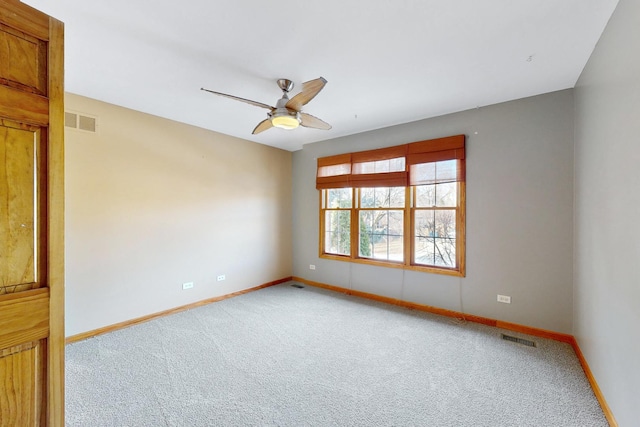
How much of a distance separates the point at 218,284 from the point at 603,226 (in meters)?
4.51

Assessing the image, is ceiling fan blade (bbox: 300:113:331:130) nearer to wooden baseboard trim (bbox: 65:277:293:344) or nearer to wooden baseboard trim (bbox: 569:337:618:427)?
wooden baseboard trim (bbox: 65:277:293:344)

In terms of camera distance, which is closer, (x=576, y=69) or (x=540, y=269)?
(x=576, y=69)

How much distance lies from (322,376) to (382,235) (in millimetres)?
2511

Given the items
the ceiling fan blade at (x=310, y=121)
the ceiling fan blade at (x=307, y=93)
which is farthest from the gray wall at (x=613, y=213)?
the ceiling fan blade at (x=310, y=121)

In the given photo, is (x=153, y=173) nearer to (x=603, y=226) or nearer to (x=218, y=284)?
(x=218, y=284)

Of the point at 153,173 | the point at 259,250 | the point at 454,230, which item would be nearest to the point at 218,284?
the point at 259,250

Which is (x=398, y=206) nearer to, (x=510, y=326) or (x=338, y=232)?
(x=338, y=232)

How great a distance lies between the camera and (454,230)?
368 centimetres

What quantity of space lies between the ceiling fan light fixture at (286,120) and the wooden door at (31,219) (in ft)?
5.73

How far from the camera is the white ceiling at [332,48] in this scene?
5.88 ft

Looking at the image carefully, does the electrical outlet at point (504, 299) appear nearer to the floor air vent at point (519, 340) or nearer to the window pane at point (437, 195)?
the floor air vent at point (519, 340)

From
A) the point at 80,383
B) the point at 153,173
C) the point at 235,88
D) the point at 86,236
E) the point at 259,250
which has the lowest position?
the point at 80,383

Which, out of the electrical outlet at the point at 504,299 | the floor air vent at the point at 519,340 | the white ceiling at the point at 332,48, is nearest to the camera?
the white ceiling at the point at 332,48

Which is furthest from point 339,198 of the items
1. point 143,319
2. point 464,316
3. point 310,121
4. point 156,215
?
point 143,319
